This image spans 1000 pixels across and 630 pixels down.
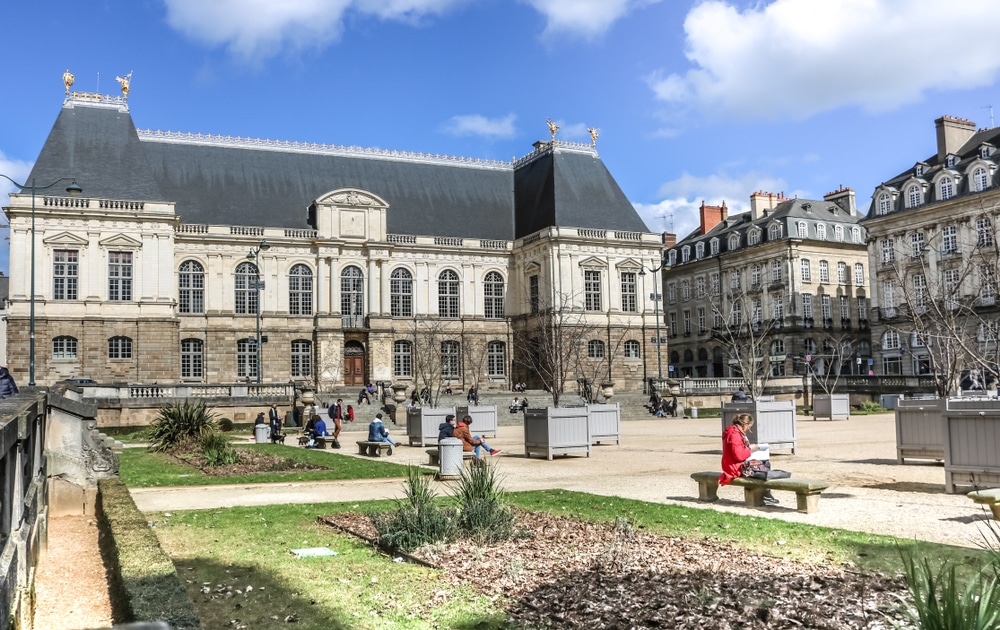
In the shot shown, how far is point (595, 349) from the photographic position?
54.3 metres

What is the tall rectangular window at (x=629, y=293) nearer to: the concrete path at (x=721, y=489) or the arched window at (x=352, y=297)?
the arched window at (x=352, y=297)

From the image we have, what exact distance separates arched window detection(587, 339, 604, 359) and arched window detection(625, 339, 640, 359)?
6.04 feet

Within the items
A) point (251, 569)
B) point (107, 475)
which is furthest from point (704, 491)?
point (107, 475)

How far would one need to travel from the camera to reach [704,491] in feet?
39.1

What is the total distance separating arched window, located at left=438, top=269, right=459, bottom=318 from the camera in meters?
55.8

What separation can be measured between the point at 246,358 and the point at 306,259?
21.8 ft

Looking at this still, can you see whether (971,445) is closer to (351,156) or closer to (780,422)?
(780,422)

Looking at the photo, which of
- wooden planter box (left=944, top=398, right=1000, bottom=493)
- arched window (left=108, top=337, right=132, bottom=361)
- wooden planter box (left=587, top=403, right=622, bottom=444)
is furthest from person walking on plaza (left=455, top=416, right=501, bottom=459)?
arched window (left=108, top=337, right=132, bottom=361)

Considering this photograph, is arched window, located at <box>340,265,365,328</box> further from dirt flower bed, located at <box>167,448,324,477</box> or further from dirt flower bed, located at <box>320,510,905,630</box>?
dirt flower bed, located at <box>320,510,905,630</box>

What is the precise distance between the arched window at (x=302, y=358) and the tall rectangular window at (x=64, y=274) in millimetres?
12053

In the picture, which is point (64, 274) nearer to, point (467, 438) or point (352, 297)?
point (352, 297)

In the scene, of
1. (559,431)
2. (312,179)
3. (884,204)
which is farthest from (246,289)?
(884,204)

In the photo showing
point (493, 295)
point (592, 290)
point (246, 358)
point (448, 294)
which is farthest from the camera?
point (493, 295)

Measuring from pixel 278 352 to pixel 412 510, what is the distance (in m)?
44.5
